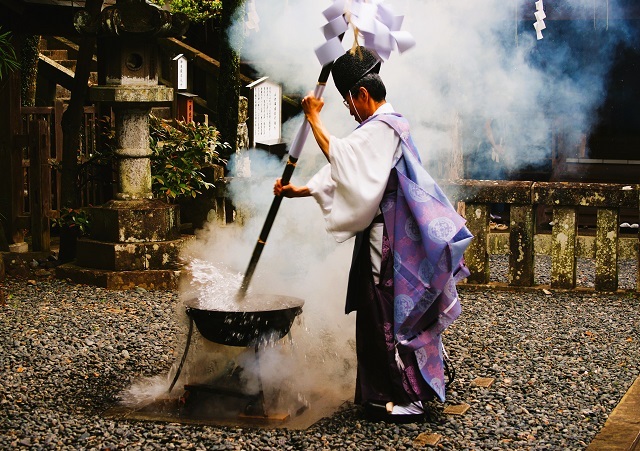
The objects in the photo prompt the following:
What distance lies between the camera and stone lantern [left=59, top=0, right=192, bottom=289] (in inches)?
372

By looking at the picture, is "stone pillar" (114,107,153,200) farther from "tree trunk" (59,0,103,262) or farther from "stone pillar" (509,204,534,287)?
"stone pillar" (509,204,534,287)

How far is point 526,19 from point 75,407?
374 inches

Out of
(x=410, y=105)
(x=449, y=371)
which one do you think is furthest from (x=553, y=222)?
(x=449, y=371)

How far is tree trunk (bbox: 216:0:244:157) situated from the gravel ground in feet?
13.6

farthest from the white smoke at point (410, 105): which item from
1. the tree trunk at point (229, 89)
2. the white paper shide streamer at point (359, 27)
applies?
the white paper shide streamer at point (359, 27)

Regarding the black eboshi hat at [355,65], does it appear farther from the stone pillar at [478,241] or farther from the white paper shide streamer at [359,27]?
the stone pillar at [478,241]

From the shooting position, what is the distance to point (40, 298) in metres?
9.12

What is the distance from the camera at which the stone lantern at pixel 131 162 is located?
9438mm

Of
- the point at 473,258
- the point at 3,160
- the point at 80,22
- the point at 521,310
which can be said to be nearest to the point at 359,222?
the point at 521,310

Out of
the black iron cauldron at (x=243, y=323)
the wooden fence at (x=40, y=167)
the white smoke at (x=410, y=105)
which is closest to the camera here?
the black iron cauldron at (x=243, y=323)

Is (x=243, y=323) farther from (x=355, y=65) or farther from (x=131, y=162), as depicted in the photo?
(x=131, y=162)

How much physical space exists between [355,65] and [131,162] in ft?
16.4

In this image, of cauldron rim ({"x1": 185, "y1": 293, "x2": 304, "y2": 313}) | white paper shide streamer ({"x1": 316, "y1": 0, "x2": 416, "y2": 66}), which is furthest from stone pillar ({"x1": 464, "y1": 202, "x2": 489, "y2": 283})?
white paper shide streamer ({"x1": 316, "y1": 0, "x2": 416, "y2": 66})

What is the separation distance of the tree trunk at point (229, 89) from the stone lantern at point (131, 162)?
339 cm
